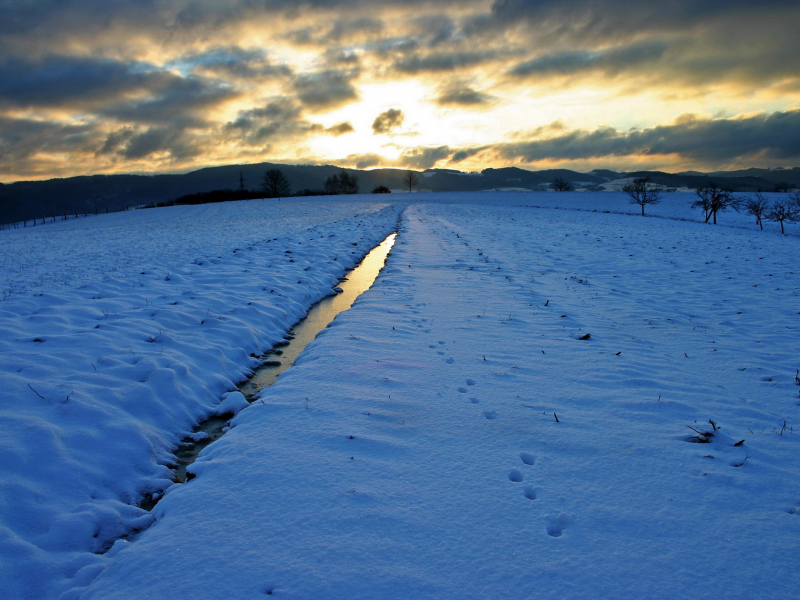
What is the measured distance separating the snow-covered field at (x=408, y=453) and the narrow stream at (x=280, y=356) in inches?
7.3

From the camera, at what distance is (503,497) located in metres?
2.83

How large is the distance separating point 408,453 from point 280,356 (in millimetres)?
3397

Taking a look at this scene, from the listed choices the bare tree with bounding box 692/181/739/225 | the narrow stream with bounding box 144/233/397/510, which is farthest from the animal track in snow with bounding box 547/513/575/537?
the bare tree with bounding box 692/181/739/225

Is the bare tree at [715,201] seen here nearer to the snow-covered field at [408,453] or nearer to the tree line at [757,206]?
the tree line at [757,206]

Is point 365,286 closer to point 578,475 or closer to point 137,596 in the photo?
point 578,475

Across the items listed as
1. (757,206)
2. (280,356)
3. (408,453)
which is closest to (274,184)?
(757,206)

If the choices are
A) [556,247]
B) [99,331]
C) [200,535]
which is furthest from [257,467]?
[556,247]

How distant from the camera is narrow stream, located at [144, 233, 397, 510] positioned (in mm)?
3763

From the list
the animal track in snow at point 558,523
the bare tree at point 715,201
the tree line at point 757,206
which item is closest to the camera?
the animal track in snow at point 558,523

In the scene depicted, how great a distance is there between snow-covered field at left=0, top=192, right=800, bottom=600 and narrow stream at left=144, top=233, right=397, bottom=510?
0.60 feet

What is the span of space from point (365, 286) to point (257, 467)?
24.5ft

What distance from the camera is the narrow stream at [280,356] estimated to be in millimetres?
3763


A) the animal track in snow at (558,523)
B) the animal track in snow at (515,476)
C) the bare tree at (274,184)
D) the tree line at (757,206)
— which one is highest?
the bare tree at (274,184)

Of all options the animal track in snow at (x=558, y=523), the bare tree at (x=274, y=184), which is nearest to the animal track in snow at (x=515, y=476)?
the animal track in snow at (x=558, y=523)
